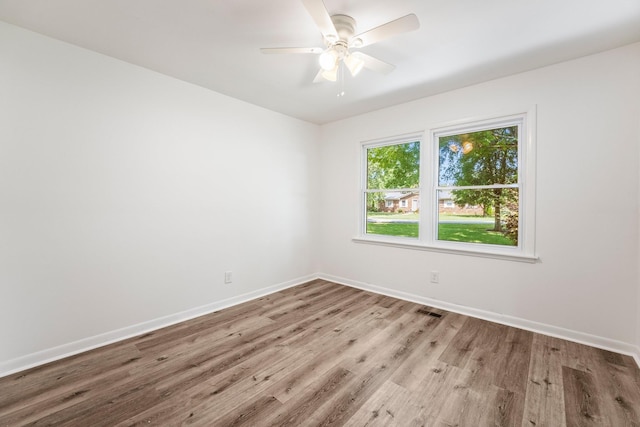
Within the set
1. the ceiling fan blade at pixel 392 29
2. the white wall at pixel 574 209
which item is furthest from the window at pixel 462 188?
the ceiling fan blade at pixel 392 29

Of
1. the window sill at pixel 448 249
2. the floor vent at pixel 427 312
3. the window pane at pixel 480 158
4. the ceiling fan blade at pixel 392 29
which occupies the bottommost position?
the floor vent at pixel 427 312

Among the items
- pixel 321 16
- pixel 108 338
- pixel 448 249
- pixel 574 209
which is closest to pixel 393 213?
pixel 448 249

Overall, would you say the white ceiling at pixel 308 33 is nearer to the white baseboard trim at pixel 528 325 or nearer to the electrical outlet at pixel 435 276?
the electrical outlet at pixel 435 276

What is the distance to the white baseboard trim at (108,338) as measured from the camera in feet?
6.53

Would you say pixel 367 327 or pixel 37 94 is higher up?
pixel 37 94

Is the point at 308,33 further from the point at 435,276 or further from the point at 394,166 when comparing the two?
the point at 435,276

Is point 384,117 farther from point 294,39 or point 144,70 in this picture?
point 144,70

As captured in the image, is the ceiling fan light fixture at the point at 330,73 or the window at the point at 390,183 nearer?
the ceiling fan light fixture at the point at 330,73

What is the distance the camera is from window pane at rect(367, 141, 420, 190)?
3.53 meters

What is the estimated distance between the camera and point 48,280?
83.3 inches

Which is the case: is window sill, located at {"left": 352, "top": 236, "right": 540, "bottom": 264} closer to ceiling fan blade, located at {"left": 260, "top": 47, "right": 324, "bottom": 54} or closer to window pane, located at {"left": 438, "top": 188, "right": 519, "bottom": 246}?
window pane, located at {"left": 438, "top": 188, "right": 519, "bottom": 246}

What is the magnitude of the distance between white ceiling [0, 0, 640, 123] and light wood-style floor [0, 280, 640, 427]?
8.26ft

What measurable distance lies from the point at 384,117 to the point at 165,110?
8.63 ft

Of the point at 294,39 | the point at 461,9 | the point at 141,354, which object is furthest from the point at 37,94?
the point at 461,9
